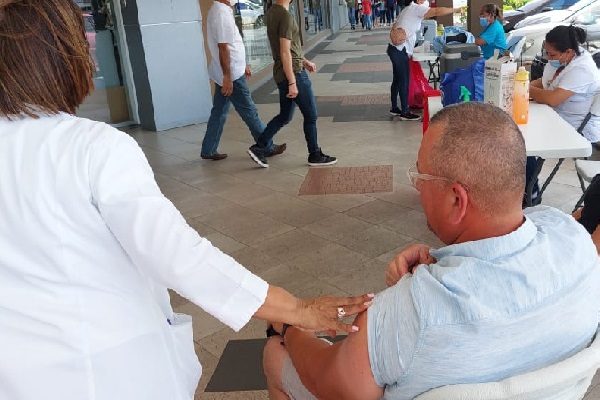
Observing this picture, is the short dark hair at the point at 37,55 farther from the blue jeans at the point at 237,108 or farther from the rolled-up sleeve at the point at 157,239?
the blue jeans at the point at 237,108

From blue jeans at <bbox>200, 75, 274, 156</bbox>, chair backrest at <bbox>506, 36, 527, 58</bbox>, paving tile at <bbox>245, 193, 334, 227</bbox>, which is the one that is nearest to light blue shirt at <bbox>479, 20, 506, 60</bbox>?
chair backrest at <bbox>506, 36, 527, 58</bbox>

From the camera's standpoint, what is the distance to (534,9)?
13.6 meters

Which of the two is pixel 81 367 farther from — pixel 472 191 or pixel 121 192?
pixel 472 191

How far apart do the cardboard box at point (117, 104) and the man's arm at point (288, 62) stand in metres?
3.59

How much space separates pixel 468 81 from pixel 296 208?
1762 mm

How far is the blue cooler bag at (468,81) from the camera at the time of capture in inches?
140

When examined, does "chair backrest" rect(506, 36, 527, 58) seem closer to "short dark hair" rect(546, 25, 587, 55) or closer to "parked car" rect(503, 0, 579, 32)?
"parked car" rect(503, 0, 579, 32)

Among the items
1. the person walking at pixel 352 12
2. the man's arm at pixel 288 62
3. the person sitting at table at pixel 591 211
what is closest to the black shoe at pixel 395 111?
the man's arm at pixel 288 62

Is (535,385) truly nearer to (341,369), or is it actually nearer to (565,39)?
(341,369)

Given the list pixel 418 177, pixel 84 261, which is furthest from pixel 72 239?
pixel 418 177

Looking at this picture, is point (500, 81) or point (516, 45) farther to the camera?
point (516, 45)

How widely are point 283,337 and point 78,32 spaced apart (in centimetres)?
98

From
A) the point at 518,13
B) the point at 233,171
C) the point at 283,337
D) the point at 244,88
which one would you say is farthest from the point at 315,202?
the point at 518,13

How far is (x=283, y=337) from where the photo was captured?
1768mm
